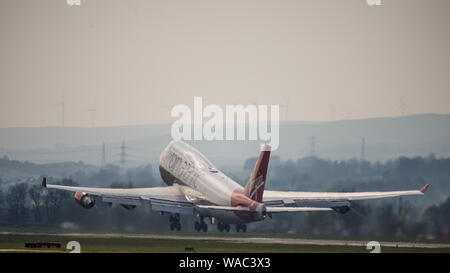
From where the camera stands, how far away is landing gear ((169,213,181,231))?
97.4m

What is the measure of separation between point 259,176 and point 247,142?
10410 centimetres

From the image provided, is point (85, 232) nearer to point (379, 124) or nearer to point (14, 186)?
point (14, 186)

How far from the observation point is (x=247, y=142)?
18888 centimetres

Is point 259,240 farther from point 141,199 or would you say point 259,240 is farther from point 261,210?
point 141,199

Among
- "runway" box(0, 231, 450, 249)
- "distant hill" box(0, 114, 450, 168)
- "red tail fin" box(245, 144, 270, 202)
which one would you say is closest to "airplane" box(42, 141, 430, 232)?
"red tail fin" box(245, 144, 270, 202)

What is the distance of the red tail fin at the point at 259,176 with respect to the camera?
83938 mm

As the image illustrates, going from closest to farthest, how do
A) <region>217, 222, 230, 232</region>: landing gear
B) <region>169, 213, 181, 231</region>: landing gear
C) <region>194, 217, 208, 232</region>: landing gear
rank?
<region>217, 222, 230, 232</region>: landing gear < <region>194, 217, 208, 232</region>: landing gear < <region>169, 213, 181, 231</region>: landing gear

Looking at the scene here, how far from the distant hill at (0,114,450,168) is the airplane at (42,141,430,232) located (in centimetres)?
4604

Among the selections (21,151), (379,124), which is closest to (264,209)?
(21,151)

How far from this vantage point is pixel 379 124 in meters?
181

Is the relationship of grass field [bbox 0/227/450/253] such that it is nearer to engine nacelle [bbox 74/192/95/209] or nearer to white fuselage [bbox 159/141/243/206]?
engine nacelle [bbox 74/192/95/209]

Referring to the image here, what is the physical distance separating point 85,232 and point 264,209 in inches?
830

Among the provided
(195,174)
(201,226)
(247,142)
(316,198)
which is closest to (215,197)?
(201,226)
